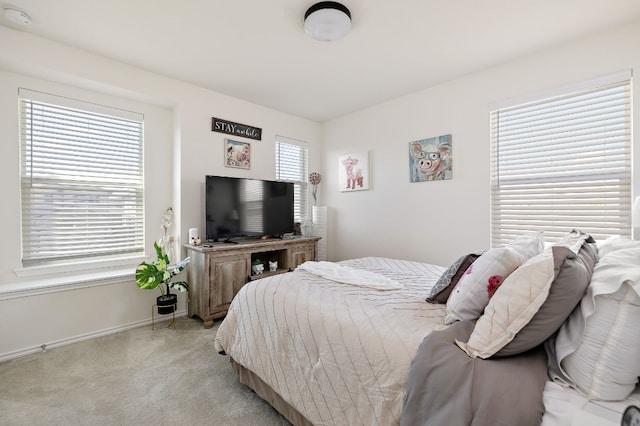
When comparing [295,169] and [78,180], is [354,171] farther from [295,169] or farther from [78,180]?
[78,180]

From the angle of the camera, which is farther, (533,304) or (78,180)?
(78,180)

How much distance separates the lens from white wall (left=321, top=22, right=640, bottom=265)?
240cm

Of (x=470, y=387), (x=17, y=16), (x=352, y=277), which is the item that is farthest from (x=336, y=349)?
(x=17, y=16)

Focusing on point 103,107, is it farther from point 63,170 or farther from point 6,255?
point 6,255

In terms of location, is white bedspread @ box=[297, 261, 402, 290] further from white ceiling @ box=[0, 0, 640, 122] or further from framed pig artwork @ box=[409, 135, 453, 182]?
white ceiling @ box=[0, 0, 640, 122]

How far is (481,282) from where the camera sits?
4.01 ft

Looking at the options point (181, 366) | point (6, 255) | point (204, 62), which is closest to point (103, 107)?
point (204, 62)

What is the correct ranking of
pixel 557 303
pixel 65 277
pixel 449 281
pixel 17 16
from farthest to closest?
pixel 65 277, pixel 17 16, pixel 449 281, pixel 557 303

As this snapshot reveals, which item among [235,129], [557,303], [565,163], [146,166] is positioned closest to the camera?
[557,303]

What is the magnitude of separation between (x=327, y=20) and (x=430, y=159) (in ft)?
6.35

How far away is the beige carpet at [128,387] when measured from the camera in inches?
65.8

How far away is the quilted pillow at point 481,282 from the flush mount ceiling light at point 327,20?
1.84 meters

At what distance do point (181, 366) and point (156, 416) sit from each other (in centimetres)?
55

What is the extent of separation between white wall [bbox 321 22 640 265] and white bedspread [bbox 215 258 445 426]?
1.45 meters
